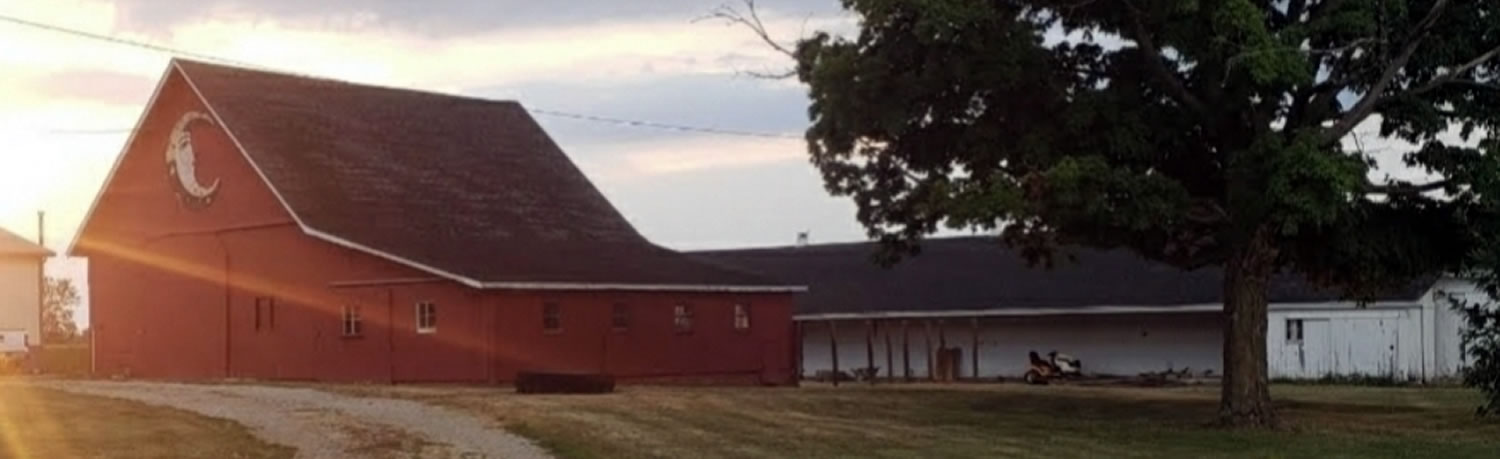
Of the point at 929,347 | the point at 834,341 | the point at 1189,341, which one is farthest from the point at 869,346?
the point at 1189,341

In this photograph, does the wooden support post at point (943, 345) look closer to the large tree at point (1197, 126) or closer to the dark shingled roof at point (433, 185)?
the dark shingled roof at point (433, 185)

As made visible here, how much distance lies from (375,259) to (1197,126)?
17869 millimetres

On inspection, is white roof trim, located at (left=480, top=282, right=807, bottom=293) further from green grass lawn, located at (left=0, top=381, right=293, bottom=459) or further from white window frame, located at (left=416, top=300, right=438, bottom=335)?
green grass lawn, located at (left=0, top=381, right=293, bottom=459)

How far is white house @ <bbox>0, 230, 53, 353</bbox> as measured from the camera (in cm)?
5825

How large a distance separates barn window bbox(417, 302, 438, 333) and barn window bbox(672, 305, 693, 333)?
578 centimetres

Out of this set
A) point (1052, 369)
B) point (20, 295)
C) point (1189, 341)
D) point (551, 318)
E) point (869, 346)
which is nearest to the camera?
point (551, 318)

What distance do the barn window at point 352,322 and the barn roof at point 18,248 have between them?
2018 cm

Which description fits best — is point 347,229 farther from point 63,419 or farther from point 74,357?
point 74,357

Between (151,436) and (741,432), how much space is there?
762 cm

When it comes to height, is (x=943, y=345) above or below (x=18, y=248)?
below

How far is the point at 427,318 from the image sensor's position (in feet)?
136

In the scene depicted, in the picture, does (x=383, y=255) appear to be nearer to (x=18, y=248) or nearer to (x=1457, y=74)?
(x=1457, y=74)

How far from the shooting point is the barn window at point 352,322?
42812 mm

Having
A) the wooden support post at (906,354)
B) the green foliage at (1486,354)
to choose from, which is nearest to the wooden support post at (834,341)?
the wooden support post at (906,354)
